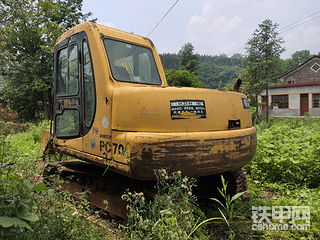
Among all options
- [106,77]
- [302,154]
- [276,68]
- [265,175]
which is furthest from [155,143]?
[276,68]

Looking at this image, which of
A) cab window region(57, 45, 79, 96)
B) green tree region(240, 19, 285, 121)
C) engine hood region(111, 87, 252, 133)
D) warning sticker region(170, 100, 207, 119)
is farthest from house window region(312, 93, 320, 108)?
cab window region(57, 45, 79, 96)

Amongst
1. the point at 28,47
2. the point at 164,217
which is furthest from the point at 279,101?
the point at 164,217

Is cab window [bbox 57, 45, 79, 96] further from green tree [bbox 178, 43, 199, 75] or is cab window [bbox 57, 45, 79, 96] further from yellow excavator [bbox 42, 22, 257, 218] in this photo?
→ green tree [bbox 178, 43, 199, 75]

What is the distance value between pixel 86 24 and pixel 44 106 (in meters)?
17.2

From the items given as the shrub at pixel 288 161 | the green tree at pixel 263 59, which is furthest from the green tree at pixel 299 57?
the shrub at pixel 288 161

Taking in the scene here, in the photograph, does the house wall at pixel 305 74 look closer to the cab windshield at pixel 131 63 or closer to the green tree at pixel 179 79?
the green tree at pixel 179 79

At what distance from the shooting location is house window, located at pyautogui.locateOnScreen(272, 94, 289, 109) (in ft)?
92.9

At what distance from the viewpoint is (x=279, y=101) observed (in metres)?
28.9

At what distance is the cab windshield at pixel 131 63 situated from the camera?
3105mm

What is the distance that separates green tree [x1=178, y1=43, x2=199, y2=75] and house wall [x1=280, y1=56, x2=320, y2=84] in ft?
48.6

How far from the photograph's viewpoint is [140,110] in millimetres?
2482

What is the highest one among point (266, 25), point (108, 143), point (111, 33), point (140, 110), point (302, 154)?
point (266, 25)

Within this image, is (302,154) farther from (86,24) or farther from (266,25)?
(266,25)

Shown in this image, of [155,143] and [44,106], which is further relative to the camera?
[44,106]
